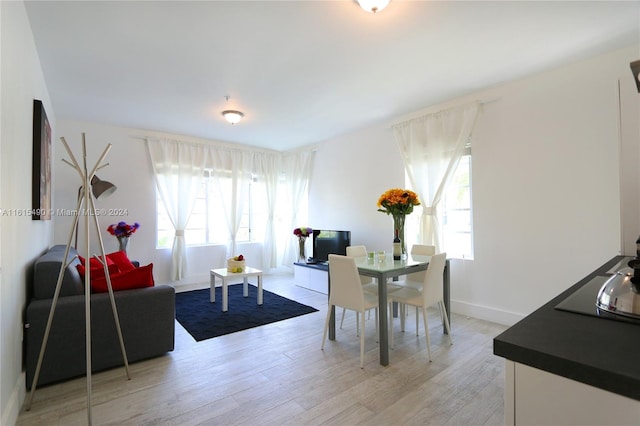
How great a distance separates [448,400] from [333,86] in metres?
3.07

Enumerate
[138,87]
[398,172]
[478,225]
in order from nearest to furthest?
[138,87], [478,225], [398,172]

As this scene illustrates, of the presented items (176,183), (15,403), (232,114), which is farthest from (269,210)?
(15,403)

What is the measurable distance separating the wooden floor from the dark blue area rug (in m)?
0.30

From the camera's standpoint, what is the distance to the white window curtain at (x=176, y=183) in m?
5.23

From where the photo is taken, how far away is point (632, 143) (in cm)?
181

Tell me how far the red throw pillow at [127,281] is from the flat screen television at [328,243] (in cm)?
295

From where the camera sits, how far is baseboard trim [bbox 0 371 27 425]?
68.4 inches

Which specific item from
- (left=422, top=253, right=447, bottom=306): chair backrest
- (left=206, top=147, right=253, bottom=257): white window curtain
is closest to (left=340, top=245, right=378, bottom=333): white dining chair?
(left=422, top=253, right=447, bottom=306): chair backrest

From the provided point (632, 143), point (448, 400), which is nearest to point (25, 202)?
point (448, 400)

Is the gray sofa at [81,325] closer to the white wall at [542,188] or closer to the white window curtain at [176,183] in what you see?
the white window curtain at [176,183]

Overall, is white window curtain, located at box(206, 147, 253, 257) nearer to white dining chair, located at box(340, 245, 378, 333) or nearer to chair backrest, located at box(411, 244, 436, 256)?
white dining chair, located at box(340, 245, 378, 333)

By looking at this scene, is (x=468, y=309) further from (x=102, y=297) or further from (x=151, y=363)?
(x=102, y=297)

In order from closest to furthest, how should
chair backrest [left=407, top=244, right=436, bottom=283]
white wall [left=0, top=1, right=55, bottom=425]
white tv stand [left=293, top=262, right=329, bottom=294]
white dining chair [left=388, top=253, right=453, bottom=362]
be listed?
white wall [left=0, top=1, right=55, bottom=425] → white dining chair [left=388, top=253, right=453, bottom=362] → chair backrest [left=407, top=244, right=436, bottom=283] → white tv stand [left=293, top=262, right=329, bottom=294]

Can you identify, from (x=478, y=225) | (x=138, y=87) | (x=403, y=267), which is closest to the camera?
(x=403, y=267)
